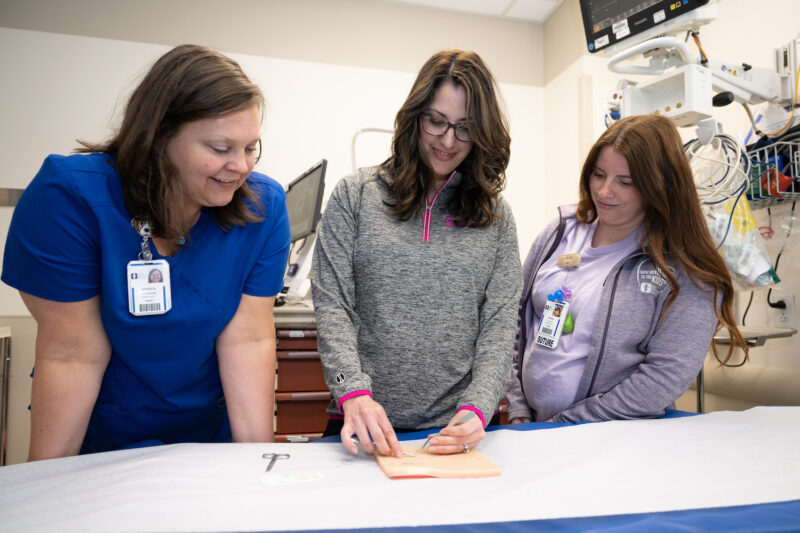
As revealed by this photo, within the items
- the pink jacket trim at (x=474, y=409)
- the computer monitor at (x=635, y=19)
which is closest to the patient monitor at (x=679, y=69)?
the computer monitor at (x=635, y=19)

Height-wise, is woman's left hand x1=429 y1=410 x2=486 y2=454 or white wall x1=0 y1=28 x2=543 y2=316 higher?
white wall x1=0 y1=28 x2=543 y2=316

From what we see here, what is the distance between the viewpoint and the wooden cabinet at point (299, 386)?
2.01 metres

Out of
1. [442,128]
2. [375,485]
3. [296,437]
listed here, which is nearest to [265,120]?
[296,437]

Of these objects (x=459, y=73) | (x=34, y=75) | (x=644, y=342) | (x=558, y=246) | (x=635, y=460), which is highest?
Answer: (x=34, y=75)

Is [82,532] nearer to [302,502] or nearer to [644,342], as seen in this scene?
[302,502]

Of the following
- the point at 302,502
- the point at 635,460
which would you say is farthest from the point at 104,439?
the point at 635,460

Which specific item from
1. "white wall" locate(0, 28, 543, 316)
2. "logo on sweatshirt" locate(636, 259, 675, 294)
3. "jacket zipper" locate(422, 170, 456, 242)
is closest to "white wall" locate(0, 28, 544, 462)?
"white wall" locate(0, 28, 543, 316)

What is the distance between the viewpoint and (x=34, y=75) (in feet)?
10.6

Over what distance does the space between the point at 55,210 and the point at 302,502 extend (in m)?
0.64

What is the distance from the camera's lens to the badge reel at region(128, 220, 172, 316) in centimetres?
96

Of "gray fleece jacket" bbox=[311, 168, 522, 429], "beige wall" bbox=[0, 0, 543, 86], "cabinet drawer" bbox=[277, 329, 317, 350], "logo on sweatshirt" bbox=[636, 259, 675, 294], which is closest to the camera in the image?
"gray fleece jacket" bbox=[311, 168, 522, 429]

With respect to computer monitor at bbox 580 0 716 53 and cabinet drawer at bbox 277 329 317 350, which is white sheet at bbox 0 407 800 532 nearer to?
cabinet drawer at bbox 277 329 317 350

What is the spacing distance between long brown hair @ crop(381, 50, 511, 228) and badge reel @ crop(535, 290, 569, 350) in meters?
0.29

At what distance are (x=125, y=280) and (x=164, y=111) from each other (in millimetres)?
310
